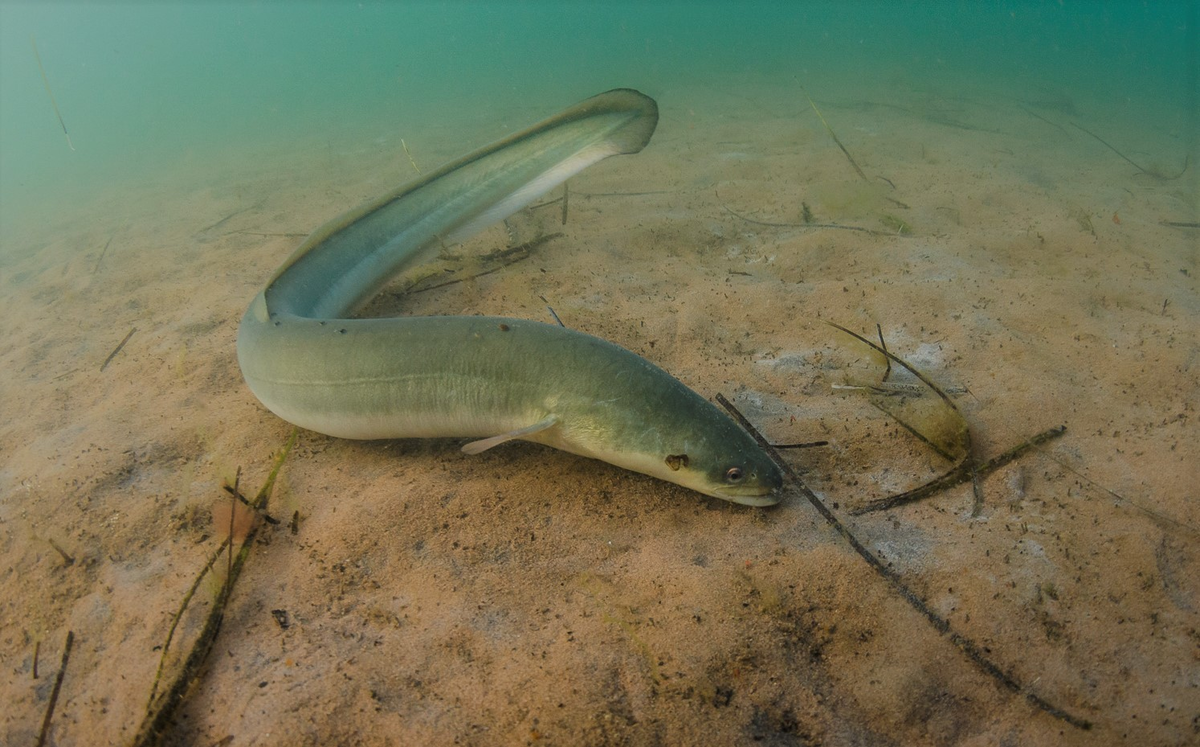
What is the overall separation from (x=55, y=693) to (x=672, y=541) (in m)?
1.99

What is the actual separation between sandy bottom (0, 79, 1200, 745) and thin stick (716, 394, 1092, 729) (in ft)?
0.09

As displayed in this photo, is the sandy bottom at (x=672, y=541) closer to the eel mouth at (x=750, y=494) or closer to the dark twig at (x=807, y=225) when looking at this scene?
the eel mouth at (x=750, y=494)

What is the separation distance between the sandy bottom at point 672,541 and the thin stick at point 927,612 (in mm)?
27

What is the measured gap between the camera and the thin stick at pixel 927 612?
1602 millimetres

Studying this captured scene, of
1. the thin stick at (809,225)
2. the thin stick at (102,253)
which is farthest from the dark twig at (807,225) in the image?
the thin stick at (102,253)

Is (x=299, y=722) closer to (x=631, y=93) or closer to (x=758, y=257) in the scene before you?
(x=631, y=93)

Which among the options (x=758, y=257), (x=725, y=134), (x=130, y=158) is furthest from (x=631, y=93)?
(x=130, y=158)

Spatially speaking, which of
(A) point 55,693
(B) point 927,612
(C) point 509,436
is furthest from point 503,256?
(B) point 927,612

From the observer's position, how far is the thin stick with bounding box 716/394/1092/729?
1.60 metres

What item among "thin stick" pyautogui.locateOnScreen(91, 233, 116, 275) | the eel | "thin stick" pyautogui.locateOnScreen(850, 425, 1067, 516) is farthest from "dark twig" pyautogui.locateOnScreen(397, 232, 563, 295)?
"thin stick" pyautogui.locateOnScreen(91, 233, 116, 275)

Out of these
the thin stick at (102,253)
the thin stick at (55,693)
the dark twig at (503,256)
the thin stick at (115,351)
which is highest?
the dark twig at (503,256)

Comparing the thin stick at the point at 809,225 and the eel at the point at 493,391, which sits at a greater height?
the eel at the point at 493,391

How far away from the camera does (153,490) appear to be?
265 centimetres

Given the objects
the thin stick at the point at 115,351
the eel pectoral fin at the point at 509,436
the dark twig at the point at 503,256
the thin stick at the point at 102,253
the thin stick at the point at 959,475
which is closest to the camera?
the eel pectoral fin at the point at 509,436
